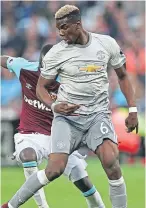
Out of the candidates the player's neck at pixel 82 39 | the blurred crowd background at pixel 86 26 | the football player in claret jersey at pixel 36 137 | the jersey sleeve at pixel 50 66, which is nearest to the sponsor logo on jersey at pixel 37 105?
the football player in claret jersey at pixel 36 137

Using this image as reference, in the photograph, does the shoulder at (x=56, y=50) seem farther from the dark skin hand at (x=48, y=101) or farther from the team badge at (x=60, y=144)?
the team badge at (x=60, y=144)

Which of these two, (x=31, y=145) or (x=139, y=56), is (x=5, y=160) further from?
(x=31, y=145)

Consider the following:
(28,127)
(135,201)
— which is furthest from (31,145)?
(135,201)

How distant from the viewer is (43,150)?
10078 millimetres

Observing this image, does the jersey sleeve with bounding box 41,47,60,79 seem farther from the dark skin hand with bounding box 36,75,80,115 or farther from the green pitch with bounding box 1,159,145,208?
the green pitch with bounding box 1,159,145,208

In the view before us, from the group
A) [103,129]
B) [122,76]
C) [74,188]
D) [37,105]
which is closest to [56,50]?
[122,76]

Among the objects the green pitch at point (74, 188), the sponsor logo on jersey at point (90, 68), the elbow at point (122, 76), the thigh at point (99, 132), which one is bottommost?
the green pitch at point (74, 188)

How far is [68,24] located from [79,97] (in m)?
0.80

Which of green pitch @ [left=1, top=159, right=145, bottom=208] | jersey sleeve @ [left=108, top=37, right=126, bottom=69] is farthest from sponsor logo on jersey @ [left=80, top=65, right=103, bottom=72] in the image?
green pitch @ [left=1, top=159, right=145, bottom=208]

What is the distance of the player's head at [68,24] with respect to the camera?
28.5 feet

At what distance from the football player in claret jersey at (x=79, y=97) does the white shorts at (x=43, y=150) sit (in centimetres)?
105

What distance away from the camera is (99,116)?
351 inches

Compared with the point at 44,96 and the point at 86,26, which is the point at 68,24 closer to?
the point at 44,96

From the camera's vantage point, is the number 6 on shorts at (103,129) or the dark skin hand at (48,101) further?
the number 6 on shorts at (103,129)
